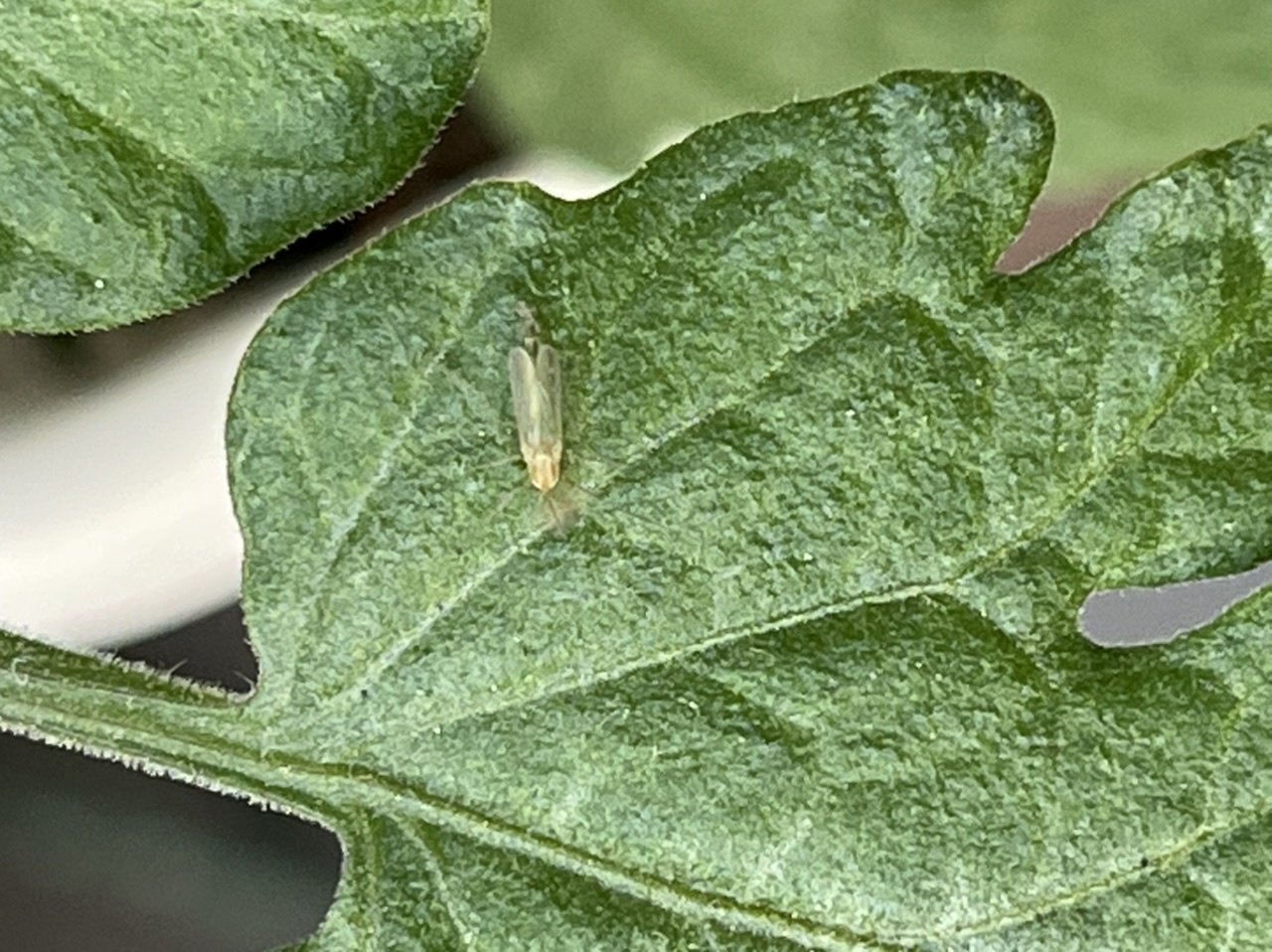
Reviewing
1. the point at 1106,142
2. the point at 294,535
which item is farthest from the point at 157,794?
the point at 1106,142

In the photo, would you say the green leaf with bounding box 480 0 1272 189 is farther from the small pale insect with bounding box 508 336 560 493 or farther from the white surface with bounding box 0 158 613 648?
the small pale insect with bounding box 508 336 560 493

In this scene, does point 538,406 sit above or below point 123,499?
above

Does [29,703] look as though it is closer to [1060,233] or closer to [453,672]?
[453,672]

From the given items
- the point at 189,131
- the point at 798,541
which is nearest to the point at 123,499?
the point at 189,131

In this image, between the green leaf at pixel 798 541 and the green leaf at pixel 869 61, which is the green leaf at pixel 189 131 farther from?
the green leaf at pixel 869 61

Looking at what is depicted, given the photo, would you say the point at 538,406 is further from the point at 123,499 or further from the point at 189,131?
the point at 123,499

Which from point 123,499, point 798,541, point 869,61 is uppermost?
point 869,61
